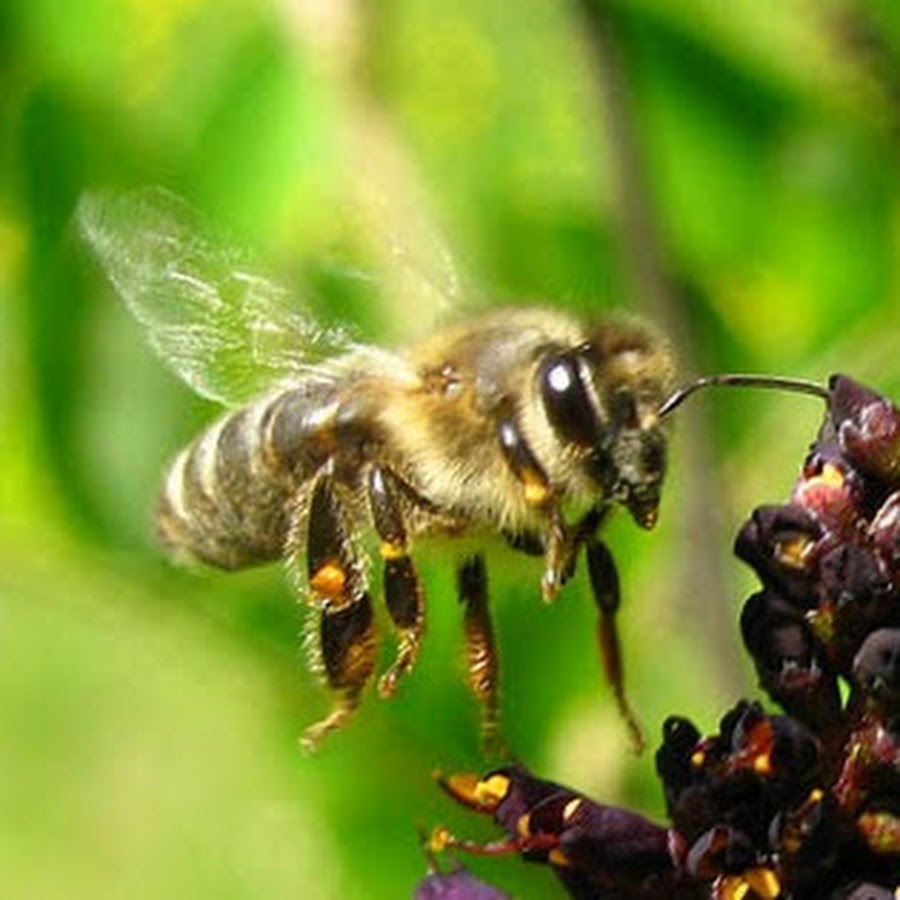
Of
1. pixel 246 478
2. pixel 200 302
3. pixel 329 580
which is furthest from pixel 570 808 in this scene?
pixel 200 302

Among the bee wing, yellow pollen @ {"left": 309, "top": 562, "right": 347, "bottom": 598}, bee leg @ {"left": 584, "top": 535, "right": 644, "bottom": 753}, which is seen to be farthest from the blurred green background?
yellow pollen @ {"left": 309, "top": 562, "right": 347, "bottom": 598}

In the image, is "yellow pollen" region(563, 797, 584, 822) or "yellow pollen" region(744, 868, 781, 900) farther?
"yellow pollen" region(563, 797, 584, 822)

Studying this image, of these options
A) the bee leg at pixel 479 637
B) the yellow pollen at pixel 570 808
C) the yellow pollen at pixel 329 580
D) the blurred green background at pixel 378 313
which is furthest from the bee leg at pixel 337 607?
the blurred green background at pixel 378 313

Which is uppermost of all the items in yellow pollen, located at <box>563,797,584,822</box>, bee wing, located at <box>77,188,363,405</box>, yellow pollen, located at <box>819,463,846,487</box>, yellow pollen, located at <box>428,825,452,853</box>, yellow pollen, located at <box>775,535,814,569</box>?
bee wing, located at <box>77,188,363,405</box>

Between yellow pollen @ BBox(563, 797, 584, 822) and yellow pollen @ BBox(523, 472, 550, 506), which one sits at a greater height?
yellow pollen @ BBox(523, 472, 550, 506)

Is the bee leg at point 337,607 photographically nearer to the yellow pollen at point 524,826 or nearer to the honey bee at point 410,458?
the honey bee at point 410,458

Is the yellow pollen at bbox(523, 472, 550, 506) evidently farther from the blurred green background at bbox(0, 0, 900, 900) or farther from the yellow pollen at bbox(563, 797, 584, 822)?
the blurred green background at bbox(0, 0, 900, 900)

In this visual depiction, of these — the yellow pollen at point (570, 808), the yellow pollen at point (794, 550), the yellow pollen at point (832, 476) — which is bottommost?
the yellow pollen at point (570, 808)

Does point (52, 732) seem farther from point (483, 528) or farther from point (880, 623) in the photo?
point (880, 623)
